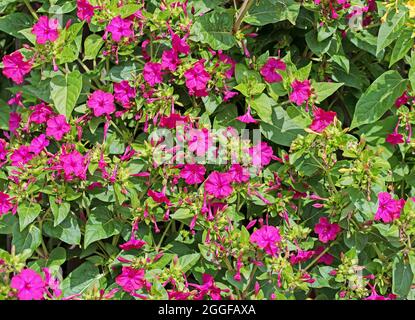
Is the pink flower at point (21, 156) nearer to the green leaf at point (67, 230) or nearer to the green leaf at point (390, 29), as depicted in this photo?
the green leaf at point (67, 230)

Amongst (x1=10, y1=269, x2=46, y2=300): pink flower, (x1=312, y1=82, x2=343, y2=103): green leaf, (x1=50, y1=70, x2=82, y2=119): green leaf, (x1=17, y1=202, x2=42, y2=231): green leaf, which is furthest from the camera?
(x1=312, y1=82, x2=343, y2=103): green leaf

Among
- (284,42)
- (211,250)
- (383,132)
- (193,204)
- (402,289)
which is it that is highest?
(284,42)

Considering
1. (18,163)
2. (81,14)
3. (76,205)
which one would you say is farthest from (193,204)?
(81,14)

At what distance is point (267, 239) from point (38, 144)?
90 cm

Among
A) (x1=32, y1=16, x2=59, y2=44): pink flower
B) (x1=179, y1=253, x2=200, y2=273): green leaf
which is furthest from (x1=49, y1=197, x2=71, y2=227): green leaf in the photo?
(x1=32, y1=16, x2=59, y2=44): pink flower

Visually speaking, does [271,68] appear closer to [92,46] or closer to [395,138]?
[395,138]

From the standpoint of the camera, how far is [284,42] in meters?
2.60

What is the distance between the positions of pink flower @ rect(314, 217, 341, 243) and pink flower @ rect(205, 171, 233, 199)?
0.36m

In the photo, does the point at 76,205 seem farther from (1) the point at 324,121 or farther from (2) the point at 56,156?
(1) the point at 324,121

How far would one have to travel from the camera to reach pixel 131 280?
2.28 meters

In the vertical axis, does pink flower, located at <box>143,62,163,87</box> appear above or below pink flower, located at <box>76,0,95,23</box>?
below

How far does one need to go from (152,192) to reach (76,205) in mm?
346

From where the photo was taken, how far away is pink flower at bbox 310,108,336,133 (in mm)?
2314

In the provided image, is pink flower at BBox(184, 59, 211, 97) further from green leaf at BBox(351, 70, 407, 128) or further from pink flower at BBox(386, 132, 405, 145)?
pink flower at BBox(386, 132, 405, 145)
